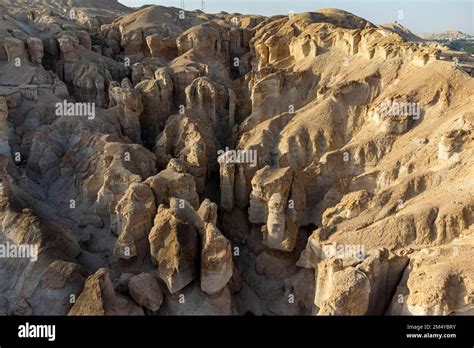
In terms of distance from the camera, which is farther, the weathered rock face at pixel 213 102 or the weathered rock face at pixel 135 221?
the weathered rock face at pixel 213 102

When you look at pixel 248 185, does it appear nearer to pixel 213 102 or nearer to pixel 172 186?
pixel 172 186

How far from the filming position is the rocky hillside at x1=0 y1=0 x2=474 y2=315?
15.7 meters

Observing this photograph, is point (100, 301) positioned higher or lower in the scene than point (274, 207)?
lower

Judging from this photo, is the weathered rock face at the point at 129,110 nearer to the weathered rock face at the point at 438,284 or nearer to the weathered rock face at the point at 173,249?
the weathered rock face at the point at 173,249

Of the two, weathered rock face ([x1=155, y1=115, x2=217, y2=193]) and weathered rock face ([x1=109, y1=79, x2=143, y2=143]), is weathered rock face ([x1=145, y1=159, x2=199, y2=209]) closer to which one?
weathered rock face ([x1=155, y1=115, x2=217, y2=193])

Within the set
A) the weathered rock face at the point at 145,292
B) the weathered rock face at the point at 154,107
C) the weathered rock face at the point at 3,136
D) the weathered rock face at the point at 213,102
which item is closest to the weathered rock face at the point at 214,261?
the weathered rock face at the point at 145,292

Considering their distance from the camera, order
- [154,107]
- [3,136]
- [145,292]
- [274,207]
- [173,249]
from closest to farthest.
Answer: [145,292]
[173,249]
[274,207]
[3,136]
[154,107]

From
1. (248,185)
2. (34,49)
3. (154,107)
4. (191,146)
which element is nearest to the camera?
(248,185)

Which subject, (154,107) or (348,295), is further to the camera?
(154,107)

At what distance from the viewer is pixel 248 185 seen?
23.1 metres

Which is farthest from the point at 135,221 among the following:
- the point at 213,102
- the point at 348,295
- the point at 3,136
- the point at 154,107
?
the point at 154,107

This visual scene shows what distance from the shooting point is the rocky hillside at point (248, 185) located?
15.7m

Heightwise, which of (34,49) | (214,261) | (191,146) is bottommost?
(214,261)
